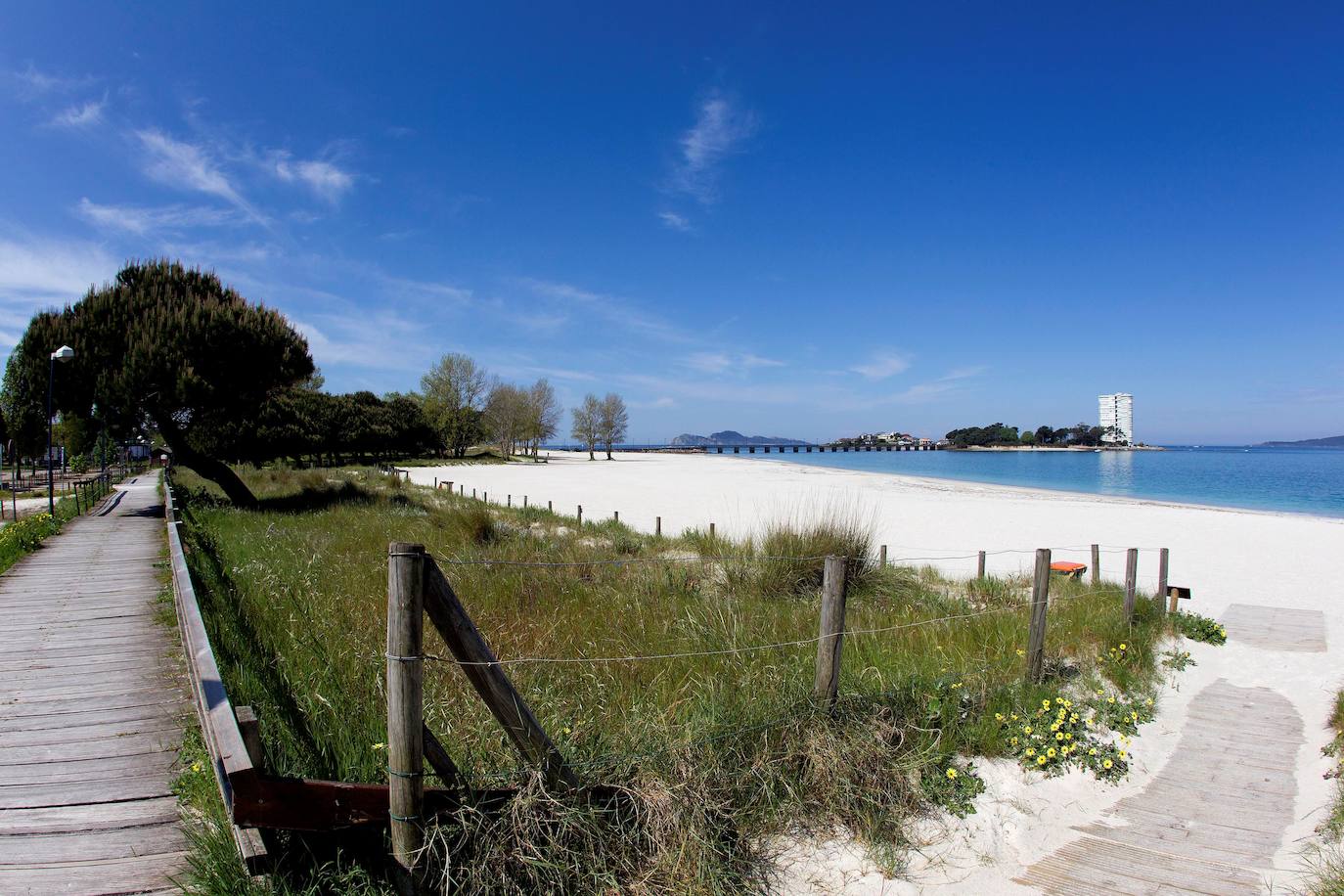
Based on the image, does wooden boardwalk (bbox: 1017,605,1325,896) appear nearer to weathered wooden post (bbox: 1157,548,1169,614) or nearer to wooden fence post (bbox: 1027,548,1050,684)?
wooden fence post (bbox: 1027,548,1050,684)

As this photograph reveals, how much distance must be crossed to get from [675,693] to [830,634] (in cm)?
105

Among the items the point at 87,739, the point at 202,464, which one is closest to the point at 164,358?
the point at 202,464

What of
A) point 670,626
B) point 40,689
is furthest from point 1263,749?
point 40,689

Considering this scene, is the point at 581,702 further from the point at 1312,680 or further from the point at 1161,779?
the point at 1312,680

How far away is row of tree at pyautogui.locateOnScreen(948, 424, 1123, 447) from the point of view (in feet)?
586

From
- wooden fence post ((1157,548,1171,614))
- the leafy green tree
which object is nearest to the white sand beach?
wooden fence post ((1157,548,1171,614))

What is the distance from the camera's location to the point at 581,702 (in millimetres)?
3961

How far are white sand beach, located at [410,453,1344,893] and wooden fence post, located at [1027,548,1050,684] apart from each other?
0.79m

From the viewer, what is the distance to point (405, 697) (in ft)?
8.14

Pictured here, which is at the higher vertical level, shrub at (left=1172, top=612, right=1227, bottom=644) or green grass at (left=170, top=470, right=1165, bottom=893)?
green grass at (left=170, top=470, right=1165, bottom=893)

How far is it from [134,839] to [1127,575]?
840 cm

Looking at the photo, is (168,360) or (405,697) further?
(168,360)

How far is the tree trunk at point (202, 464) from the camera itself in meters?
18.6

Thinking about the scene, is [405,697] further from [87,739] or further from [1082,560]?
[1082,560]
